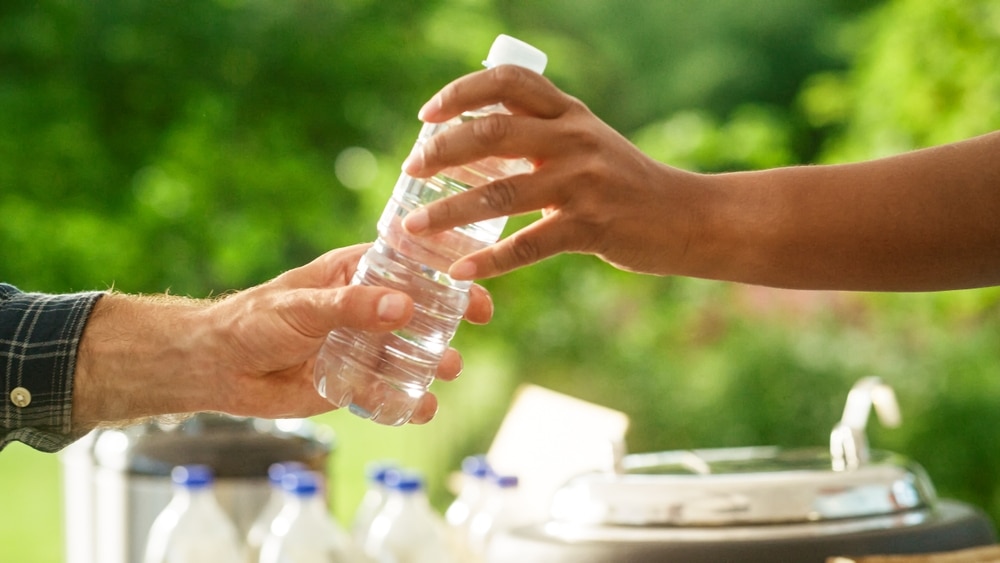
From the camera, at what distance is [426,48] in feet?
17.8

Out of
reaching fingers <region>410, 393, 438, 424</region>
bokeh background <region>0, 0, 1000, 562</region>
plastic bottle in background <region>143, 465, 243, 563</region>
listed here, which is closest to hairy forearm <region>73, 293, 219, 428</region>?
reaching fingers <region>410, 393, 438, 424</region>

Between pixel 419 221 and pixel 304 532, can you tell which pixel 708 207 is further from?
pixel 304 532

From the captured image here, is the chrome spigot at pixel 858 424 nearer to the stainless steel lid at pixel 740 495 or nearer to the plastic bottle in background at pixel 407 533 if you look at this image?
the stainless steel lid at pixel 740 495

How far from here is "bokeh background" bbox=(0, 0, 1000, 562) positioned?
4703 millimetres

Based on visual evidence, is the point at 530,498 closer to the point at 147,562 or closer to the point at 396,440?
the point at 147,562

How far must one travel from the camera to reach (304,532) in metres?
2.07

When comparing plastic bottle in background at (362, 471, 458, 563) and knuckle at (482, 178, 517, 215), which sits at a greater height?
knuckle at (482, 178, 517, 215)

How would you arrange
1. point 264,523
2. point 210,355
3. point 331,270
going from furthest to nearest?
point 264,523 → point 331,270 → point 210,355

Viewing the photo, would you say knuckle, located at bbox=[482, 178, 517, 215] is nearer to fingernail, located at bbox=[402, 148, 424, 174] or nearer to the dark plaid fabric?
fingernail, located at bbox=[402, 148, 424, 174]

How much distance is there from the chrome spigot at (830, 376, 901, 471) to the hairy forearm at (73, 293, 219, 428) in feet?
3.90

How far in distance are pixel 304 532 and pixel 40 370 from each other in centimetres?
70

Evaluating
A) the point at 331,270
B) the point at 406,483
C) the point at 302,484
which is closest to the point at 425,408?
the point at 331,270

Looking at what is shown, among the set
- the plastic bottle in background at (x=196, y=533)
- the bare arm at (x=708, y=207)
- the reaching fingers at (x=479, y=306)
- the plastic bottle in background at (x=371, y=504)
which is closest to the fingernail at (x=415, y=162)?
the bare arm at (x=708, y=207)

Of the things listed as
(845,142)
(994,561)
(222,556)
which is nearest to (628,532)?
(994,561)
